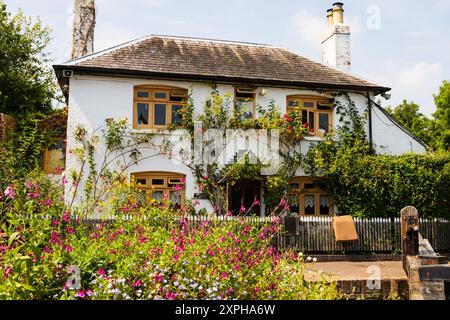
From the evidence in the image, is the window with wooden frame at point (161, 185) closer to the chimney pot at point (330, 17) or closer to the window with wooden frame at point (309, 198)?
the window with wooden frame at point (309, 198)

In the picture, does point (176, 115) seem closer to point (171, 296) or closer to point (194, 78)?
point (194, 78)

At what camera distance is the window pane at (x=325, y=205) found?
51.2 ft

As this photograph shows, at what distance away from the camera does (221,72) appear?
15.3m

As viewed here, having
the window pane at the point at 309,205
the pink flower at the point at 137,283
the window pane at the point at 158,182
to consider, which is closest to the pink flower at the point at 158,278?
the pink flower at the point at 137,283

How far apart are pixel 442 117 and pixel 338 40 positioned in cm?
1759

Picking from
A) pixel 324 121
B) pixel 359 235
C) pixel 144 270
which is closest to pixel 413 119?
pixel 324 121

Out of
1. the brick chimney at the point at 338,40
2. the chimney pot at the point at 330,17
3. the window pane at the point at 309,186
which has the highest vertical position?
the chimney pot at the point at 330,17

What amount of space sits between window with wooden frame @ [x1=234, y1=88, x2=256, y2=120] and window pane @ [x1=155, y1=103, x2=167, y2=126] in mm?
2481

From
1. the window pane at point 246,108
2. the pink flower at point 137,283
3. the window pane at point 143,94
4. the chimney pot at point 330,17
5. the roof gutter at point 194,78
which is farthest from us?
the chimney pot at point 330,17

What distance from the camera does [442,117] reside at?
31.6 meters

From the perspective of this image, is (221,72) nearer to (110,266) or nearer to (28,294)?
(110,266)

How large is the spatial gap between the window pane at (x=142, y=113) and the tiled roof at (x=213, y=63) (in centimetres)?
110

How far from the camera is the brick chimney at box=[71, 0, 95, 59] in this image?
Result: 18016mm
